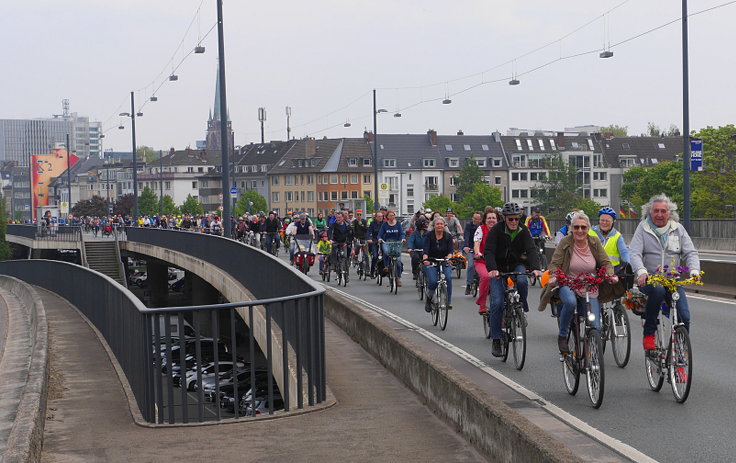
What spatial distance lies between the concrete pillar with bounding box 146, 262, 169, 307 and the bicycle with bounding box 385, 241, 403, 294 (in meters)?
53.4

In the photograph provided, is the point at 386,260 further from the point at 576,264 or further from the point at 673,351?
the point at 673,351

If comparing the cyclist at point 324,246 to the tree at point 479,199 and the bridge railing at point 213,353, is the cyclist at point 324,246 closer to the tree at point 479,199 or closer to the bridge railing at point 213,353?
the bridge railing at point 213,353

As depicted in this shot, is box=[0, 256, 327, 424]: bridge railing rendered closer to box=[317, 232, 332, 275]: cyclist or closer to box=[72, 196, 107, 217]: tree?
box=[317, 232, 332, 275]: cyclist

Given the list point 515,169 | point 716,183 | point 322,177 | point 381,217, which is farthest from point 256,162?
point 381,217

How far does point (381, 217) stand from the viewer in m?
26.4

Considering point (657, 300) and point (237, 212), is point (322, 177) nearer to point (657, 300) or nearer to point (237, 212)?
point (237, 212)

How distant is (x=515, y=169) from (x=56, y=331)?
138022mm

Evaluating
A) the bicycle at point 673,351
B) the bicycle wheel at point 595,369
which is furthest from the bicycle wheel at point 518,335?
the bicycle wheel at point 595,369

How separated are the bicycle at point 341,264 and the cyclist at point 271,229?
804 centimetres

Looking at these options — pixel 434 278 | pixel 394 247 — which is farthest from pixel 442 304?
pixel 394 247

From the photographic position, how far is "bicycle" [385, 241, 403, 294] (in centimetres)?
2203

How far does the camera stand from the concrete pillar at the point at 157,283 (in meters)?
75.2

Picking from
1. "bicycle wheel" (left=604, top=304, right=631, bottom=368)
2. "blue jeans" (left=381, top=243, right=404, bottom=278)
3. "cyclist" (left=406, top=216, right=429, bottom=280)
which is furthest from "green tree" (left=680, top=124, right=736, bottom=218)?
"bicycle wheel" (left=604, top=304, right=631, bottom=368)

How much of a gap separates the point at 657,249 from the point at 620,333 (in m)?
2.19
